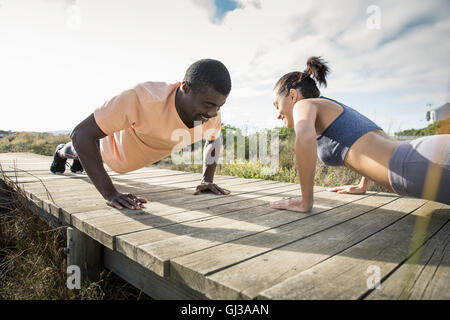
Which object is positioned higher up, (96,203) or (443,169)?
(443,169)

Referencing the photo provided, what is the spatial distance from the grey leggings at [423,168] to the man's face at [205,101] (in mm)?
1154

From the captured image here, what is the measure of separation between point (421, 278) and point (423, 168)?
668mm

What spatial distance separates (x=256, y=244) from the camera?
129 centimetres

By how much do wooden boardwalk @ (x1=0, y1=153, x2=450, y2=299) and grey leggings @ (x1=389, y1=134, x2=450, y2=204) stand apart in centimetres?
23

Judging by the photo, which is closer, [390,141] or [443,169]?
[443,169]

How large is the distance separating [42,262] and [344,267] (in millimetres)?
2040

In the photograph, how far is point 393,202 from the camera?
2174mm

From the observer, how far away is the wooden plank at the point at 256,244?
40.9 inches

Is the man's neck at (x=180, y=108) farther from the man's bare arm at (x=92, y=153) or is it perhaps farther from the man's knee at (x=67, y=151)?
the man's knee at (x=67, y=151)

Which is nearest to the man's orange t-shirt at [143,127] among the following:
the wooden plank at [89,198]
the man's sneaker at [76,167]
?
the wooden plank at [89,198]

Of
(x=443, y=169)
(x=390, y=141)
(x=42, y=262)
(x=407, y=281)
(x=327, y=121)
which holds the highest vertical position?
(x=327, y=121)

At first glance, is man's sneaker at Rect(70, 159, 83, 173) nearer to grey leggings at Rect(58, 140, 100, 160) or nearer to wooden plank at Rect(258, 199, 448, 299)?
grey leggings at Rect(58, 140, 100, 160)
